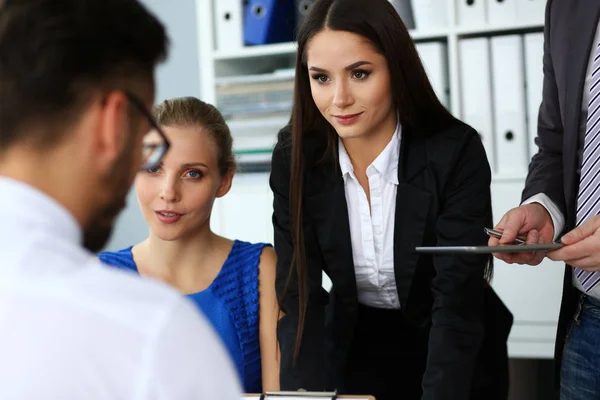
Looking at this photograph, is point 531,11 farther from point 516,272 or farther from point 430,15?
point 516,272

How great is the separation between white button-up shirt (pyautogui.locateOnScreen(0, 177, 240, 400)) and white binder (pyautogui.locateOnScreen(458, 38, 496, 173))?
1.99 m

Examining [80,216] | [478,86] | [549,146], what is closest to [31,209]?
[80,216]

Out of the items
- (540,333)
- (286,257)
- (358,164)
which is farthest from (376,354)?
(540,333)

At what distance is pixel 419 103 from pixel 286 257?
0.40 metres

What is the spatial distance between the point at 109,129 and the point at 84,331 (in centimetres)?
18

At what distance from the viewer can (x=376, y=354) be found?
167cm

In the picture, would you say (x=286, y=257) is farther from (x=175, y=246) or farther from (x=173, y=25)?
(x=173, y=25)

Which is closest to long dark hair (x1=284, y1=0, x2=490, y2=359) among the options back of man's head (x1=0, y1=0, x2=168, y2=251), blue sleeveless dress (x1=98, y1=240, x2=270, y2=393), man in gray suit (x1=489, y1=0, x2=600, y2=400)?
blue sleeveless dress (x1=98, y1=240, x2=270, y2=393)

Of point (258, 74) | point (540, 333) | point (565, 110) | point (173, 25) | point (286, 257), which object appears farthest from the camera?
point (173, 25)

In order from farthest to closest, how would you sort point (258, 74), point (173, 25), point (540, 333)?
point (173, 25) < point (258, 74) < point (540, 333)

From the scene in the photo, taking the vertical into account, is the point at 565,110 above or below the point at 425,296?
above

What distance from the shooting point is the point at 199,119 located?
170 centimetres

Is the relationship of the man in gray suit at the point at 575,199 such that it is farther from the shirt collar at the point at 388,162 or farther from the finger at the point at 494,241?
the shirt collar at the point at 388,162

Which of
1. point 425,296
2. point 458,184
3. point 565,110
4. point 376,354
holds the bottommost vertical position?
point 376,354
